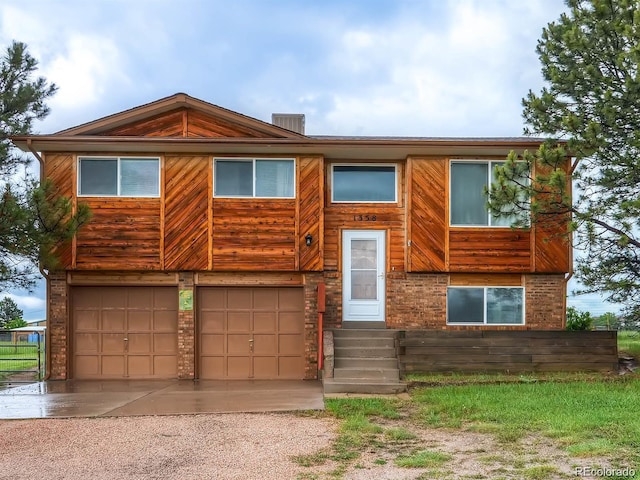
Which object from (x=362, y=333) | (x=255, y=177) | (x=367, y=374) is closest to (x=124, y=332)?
(x=255, y=177)

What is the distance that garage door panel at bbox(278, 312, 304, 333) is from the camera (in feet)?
52.4

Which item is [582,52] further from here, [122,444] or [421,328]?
[122,444]

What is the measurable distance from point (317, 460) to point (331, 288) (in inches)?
326

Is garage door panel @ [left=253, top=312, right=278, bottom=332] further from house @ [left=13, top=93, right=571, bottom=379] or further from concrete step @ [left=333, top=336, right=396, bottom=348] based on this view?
concrete step @ [left=333, top=336, right=396, bottom=348]

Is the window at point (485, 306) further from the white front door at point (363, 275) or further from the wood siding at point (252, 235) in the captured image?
the wood siding at point (252, 235)

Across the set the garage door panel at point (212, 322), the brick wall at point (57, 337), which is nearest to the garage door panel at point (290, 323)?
the garage door panel at point (212, 322)

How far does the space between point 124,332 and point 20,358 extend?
2477mm

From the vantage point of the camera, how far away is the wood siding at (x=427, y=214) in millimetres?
15641

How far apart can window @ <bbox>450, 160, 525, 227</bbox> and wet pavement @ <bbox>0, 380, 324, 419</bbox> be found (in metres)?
5.19

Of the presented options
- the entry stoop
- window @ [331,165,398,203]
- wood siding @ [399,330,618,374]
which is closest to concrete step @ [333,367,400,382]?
the entry stoop

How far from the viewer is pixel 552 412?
9.95 meters

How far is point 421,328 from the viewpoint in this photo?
1570cm

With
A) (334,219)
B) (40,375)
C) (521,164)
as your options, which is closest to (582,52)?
(521,164)

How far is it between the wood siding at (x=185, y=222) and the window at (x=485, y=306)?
19.3ft
